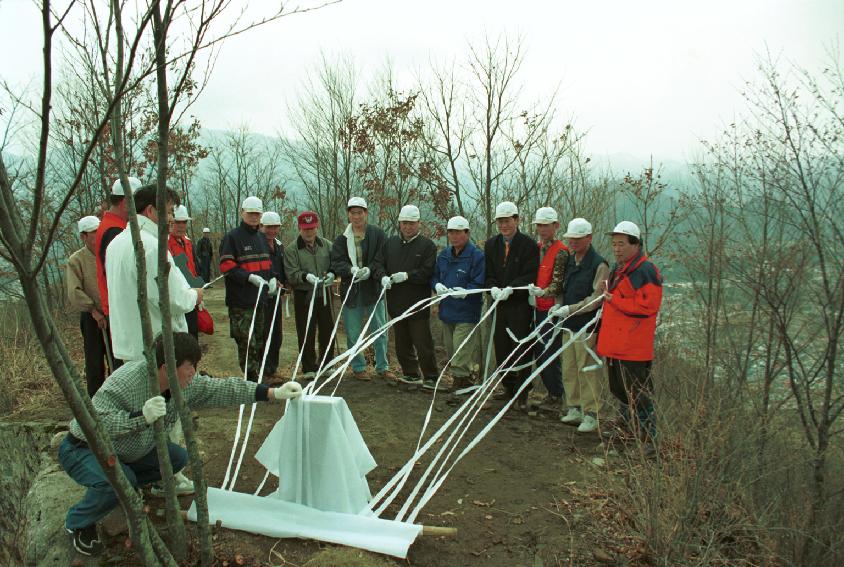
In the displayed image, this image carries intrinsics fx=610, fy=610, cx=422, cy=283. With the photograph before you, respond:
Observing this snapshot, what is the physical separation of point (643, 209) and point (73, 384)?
10434 mm

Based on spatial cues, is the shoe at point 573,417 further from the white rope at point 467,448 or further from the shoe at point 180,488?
the shoe at point 180,488

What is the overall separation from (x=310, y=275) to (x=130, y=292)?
3.03 metres

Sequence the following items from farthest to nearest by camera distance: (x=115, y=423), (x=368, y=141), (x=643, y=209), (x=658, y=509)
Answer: (x=368, y=141)
(x=643, y=209)
(x=658, y=509)
(x=115, y=423)

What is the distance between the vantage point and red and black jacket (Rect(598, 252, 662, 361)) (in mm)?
4652

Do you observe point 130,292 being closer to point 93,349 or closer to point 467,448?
point 93,349

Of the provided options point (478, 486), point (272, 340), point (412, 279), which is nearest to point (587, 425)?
point (478, 486)

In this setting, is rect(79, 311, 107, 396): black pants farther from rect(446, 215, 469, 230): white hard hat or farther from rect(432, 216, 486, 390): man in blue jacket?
A: rect(446, 215, 469, 230): white hard hat

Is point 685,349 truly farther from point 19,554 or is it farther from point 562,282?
point 19,554

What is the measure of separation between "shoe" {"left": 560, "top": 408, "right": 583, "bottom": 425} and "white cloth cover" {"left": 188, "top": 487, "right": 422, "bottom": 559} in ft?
8.88

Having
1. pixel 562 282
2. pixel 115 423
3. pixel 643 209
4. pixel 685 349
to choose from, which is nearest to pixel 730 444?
pixel 562 282

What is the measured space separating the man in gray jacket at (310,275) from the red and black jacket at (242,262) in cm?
39

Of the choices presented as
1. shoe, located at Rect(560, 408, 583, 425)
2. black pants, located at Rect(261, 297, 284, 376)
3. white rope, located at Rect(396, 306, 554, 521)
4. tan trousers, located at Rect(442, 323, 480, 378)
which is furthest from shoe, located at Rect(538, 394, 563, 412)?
black pants, located at Rect(261, 297, 284, 376)

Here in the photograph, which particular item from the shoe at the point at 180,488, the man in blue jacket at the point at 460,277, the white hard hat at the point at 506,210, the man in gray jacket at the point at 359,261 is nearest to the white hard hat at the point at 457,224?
the man in blue jacket at the point at 460,277

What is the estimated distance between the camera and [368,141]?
12.4 metres
